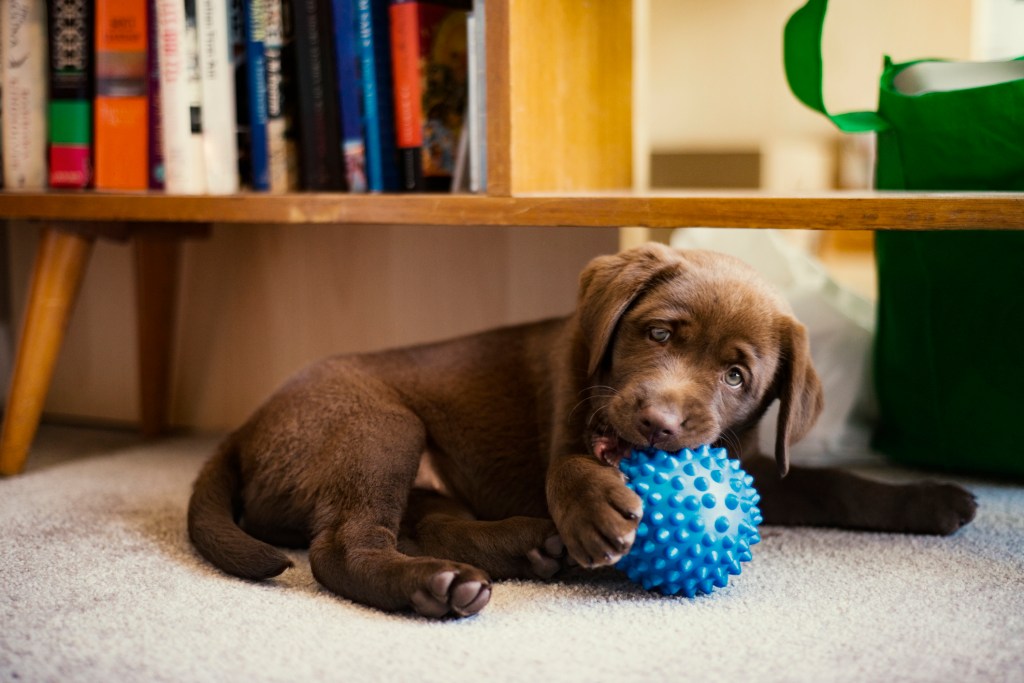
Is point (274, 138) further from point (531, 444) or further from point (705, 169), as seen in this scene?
point (705, 169)

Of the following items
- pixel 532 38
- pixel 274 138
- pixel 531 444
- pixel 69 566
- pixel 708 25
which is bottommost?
pixel 69 566

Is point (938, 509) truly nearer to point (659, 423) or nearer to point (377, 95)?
point (659, 423)

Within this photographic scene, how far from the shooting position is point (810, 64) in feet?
6.83

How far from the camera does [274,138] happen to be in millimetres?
2156

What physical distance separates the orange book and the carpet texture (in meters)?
0.79

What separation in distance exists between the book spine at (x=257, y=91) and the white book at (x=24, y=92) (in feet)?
1.54

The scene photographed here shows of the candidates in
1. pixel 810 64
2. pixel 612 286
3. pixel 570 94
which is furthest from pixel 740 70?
pixel 612 286

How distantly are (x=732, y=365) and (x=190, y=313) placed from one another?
1625 millimetres

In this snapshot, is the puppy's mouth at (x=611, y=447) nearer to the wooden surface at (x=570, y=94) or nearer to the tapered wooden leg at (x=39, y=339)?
the wooden surface at (x=570, y=94)

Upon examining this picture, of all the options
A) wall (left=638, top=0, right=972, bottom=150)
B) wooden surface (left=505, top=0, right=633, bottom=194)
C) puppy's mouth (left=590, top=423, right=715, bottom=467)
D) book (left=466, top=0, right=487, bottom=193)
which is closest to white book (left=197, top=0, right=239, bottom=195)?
book (left=466, top=0, right=487, bottom=193)

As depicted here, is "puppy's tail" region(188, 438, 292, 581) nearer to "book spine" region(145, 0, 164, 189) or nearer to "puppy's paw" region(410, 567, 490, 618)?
"puppy's paw" region(410, 567, 490, 618)

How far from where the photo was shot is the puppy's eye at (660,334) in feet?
5.16

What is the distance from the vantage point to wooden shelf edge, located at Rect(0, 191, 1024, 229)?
1.57m

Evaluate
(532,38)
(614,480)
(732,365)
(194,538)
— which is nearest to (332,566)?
(194,538)
